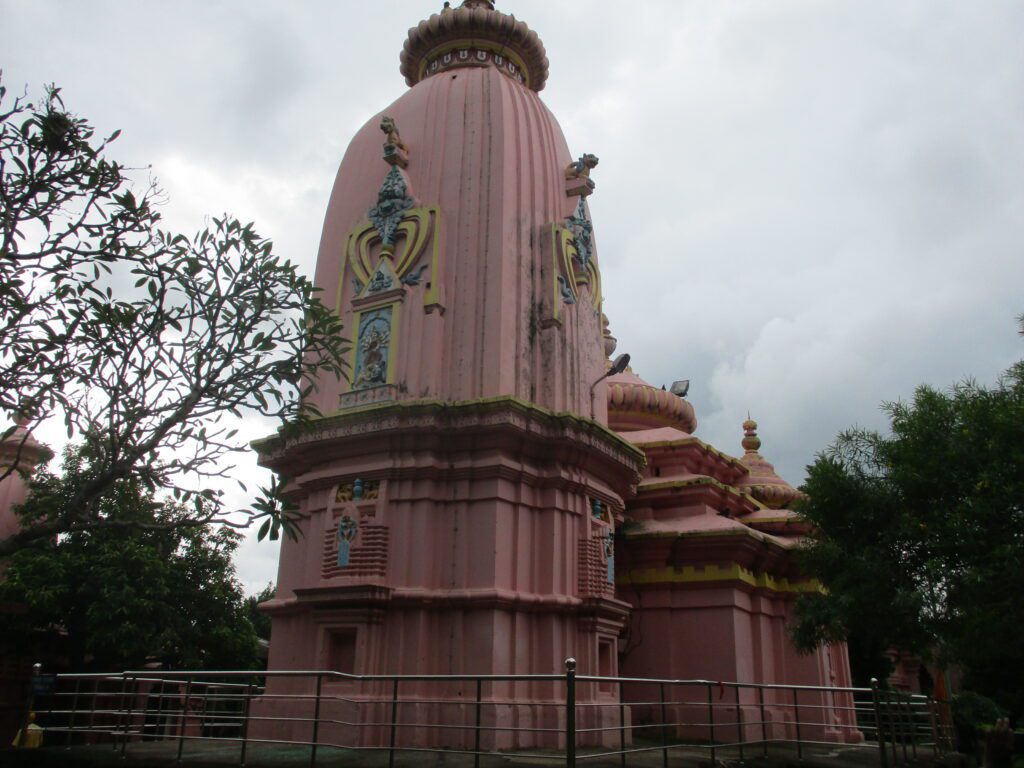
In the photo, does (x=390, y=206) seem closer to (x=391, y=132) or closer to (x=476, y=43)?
(x=391, y=132)

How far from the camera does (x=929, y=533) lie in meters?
14.5

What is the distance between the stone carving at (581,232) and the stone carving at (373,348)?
3674mm

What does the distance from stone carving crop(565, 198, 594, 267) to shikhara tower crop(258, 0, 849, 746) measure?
0.20 ft

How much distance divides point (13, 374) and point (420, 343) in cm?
666

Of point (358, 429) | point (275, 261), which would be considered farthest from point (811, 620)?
point (275, 261)

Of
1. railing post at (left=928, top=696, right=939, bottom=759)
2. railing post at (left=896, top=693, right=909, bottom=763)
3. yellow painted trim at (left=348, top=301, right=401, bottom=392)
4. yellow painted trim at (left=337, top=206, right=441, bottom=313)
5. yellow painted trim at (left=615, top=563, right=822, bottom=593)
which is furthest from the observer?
yellow painted trim at (left=615, top=563, right=822, bottom=593)

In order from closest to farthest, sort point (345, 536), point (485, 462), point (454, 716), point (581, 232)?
point (454, 716)
point (345, 536)
point (485, 462)
point (581, 232)

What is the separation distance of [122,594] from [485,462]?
12.5 m

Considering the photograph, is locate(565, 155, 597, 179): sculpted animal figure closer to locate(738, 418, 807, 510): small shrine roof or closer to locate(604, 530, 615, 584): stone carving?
locate(604, 530, 615, 584): stone carving

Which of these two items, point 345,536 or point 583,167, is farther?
point 583,167

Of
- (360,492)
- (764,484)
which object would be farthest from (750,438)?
(360,492)

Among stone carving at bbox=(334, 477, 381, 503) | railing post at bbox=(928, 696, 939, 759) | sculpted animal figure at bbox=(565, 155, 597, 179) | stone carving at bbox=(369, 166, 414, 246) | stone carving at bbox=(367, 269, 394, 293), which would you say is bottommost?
railing post at bbox=(928, 696, 939, 759)

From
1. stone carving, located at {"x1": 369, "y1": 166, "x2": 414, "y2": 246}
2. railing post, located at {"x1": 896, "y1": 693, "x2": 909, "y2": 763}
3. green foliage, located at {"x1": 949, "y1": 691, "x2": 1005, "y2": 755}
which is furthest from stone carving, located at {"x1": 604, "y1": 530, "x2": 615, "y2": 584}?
green foliage, located at {"x1": 949, "y1": 691, "x2": 1005, "y2": 755}

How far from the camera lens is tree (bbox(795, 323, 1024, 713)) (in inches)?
523
